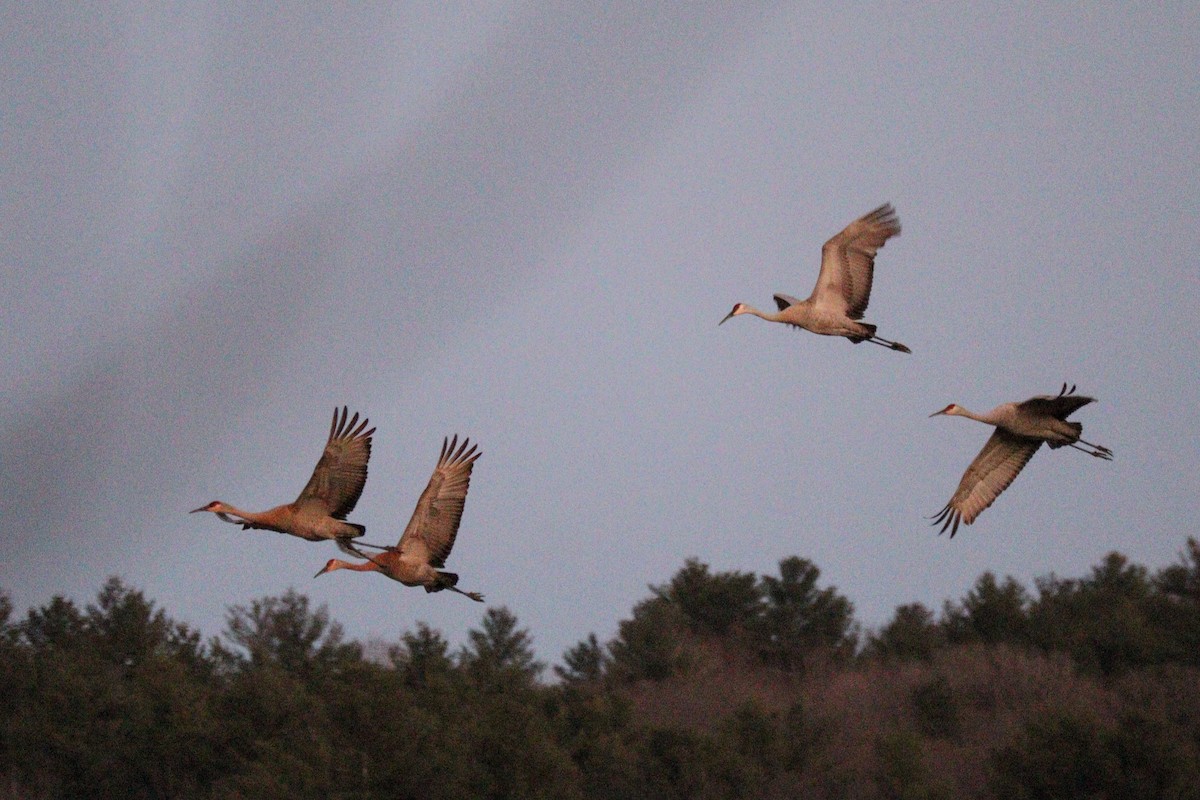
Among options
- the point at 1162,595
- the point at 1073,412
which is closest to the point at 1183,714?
the point at 1162,595

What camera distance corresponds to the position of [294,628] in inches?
2739

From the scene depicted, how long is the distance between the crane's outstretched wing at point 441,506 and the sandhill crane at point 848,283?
5.64 meters

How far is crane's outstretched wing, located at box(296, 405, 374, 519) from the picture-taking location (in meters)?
23.3

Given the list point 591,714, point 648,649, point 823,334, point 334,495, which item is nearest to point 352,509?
point 334,495

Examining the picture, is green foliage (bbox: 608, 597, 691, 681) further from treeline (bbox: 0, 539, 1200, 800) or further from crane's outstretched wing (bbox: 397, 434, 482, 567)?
crane's outstretched wing (bbox: 397, 434, 482, 567)

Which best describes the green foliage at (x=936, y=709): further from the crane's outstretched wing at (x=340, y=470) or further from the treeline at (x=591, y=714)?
the crane's outstretched wing at (x=340, y=470)

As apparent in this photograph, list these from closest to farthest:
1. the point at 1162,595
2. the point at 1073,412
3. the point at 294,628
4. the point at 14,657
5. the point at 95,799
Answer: the point at 1073,412 → the point at 95,799 → the point at 14,657 → the point at 294,628 → the point at 1162,595

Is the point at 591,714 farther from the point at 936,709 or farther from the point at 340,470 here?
the point at 340,470

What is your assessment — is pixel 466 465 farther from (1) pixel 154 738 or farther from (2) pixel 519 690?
(2) pixel 519 690

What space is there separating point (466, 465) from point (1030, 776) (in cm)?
3076

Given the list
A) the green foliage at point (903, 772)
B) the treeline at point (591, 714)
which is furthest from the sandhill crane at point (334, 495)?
the green foliage at point (903, 772)

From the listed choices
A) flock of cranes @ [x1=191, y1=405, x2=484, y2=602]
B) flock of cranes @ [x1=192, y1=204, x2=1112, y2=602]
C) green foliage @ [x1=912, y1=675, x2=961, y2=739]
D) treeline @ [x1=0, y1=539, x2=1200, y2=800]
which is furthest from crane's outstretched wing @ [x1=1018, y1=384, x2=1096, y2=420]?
green foliage @ [x1=912, y1=675, x2=961, y2=739]

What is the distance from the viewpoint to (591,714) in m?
53.4

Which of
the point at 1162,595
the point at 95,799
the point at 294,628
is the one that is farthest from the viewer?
the point at 1162,595
